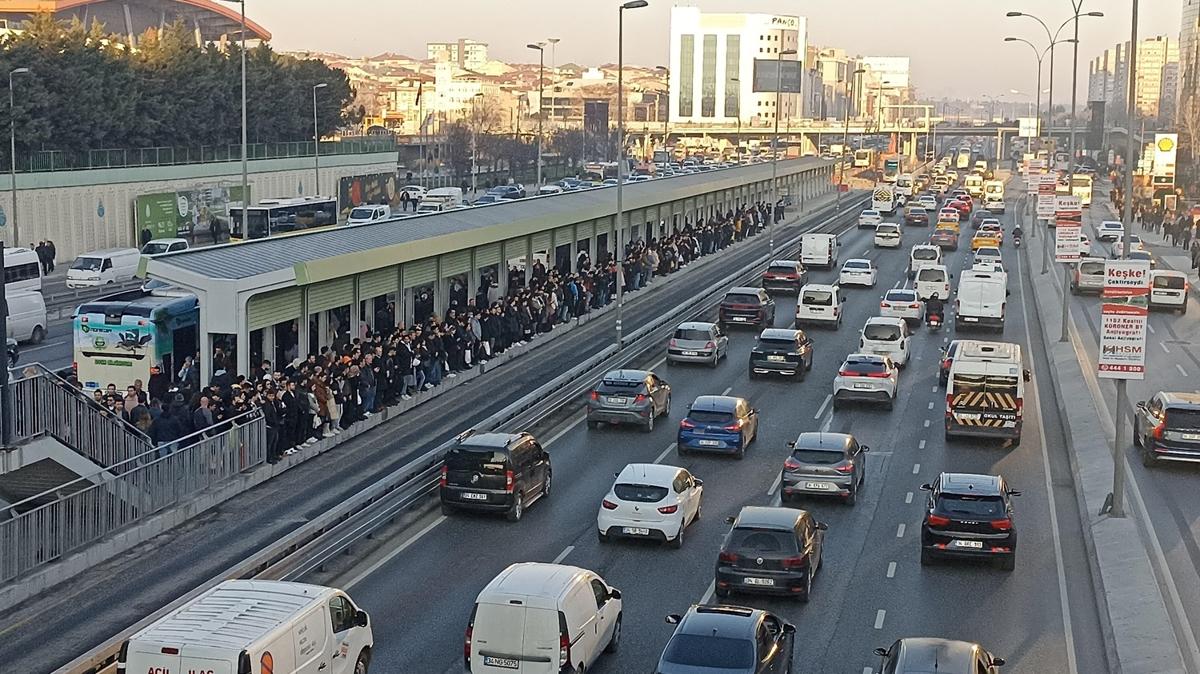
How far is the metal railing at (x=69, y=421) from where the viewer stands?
24.0 metres

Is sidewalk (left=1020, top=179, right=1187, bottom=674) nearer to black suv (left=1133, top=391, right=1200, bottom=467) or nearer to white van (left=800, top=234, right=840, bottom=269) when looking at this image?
black suv (left=1133, top=391, right=1200, bottom=467)

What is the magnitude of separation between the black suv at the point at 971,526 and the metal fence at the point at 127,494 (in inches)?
453

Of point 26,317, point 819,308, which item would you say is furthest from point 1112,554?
point 26,317

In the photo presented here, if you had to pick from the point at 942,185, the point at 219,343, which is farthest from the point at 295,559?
the point at 942,185

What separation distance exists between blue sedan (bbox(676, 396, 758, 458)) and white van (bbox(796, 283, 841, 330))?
18787mm

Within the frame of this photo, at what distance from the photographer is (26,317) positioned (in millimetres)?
40969

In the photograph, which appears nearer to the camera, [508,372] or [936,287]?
[508,372]

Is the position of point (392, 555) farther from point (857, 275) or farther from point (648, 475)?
point (857, 275)

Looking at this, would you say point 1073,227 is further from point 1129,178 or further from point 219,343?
point 219,343

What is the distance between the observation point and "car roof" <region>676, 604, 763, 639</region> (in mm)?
16094

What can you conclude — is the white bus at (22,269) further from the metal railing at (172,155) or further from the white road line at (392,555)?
the white road line at (392,555)

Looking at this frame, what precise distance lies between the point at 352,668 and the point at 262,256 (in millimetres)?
17148

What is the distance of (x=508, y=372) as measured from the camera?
3941 centimetres

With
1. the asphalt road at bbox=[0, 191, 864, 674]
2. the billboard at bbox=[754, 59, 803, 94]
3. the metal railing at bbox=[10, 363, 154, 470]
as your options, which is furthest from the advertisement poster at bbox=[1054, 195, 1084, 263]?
the billboard at bbox=[754, 59, 803, 94]
